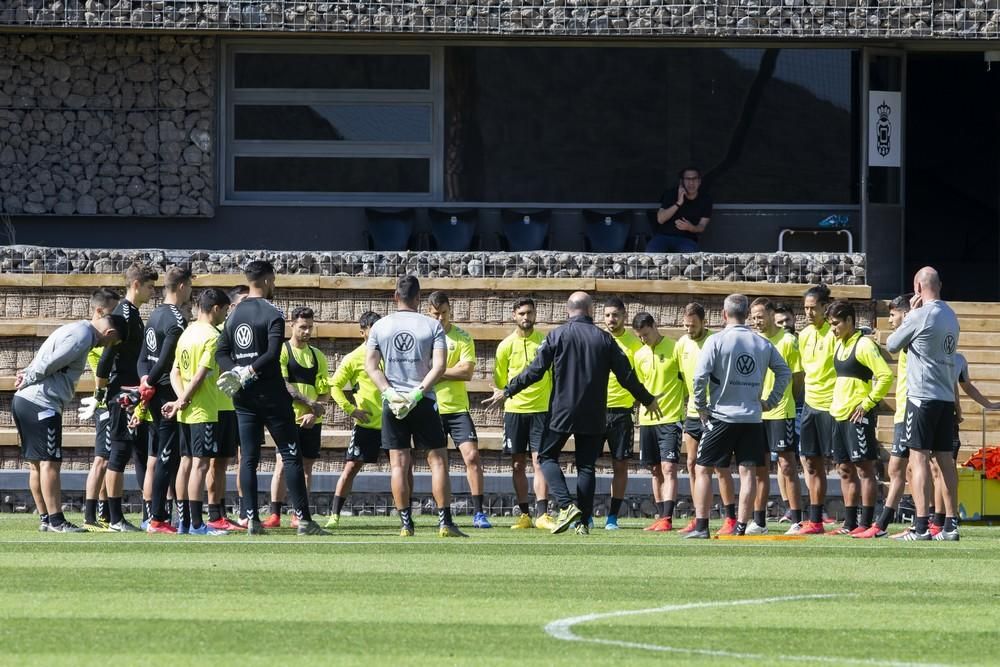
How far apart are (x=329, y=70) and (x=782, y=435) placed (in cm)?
956

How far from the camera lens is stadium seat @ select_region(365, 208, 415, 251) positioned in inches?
922

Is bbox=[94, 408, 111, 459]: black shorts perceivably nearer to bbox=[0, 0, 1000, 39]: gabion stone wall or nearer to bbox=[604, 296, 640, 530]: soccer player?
bbox=[604, 296, 640, 530]: soccer player

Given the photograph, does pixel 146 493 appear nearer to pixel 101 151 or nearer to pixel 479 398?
pixel 479 398

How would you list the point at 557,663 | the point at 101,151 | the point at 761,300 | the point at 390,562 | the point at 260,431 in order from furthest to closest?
the point at 101,151, the point at 761,300, the point at 260,431, the point at 390,562, the point at 557,663

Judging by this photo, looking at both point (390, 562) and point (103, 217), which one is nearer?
point (390, 562)

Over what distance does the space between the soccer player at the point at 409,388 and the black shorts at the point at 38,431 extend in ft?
8.20

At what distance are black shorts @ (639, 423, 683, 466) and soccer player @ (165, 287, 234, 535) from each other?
13.6 feet

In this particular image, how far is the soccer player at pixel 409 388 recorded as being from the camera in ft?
48.1

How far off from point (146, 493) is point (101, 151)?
367 inches

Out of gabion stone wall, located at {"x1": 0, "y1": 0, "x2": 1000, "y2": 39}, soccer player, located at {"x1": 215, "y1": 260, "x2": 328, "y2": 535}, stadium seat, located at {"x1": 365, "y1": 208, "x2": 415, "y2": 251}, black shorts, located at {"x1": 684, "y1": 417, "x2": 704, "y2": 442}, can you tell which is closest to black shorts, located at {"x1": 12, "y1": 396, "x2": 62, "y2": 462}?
Answer: soccer player, located at {"x1": 215, "y1": 260, "x2": 328, "y2": 535}

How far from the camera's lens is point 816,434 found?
54.5 ft

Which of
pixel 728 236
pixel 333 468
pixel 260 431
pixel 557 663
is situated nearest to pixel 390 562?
pixel 260 431

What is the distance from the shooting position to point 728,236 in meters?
24.0

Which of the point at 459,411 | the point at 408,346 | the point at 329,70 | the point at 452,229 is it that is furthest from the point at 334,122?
the point at 408,346
